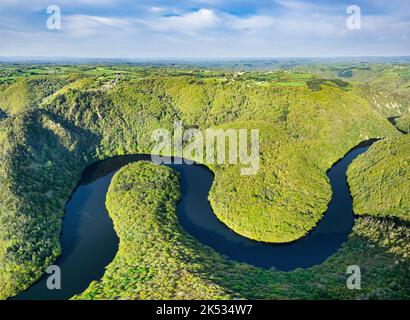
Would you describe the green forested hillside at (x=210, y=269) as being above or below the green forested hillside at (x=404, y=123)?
below

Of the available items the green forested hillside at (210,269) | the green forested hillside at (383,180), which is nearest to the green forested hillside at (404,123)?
the green forested hillside at (383,180)

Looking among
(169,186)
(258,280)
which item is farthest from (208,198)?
(258,280)

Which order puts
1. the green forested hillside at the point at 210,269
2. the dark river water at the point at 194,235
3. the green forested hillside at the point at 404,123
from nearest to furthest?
the green forested hillside at the point at 210,269 → the dark river water at the point at 194,235 → the green forested hillside at the point at 404,123

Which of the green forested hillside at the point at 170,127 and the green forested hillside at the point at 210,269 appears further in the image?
the green forested hillside at the point at 170,127

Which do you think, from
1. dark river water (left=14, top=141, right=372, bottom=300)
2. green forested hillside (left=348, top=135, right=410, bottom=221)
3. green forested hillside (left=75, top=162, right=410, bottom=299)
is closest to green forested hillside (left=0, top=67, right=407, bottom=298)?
dark river water (left=14, top=141, right=372, bottom=300)

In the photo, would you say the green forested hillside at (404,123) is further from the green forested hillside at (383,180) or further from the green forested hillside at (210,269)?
the green forested hillside at (210,269)

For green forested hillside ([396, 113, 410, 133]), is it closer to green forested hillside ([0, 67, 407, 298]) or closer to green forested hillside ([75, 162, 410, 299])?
green forested hillside ([0, 67, 407, 298])

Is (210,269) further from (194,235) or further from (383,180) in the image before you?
(383,180)
